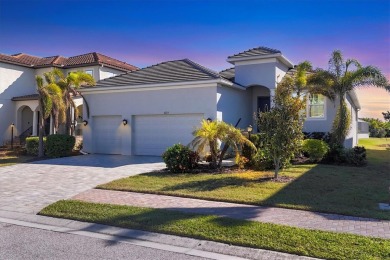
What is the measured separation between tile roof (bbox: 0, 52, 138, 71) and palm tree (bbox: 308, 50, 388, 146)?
1801 centimetres

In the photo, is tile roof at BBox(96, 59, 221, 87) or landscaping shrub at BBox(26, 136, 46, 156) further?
landscaping shrub at BBox(26, 136, 46, 156)

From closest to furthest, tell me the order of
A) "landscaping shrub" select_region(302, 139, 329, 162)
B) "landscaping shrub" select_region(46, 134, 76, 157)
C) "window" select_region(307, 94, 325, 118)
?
"landscaping shrub" select_region(302, 139, 329, 162)
"landscaping shrub" select_region(46, 134, 76, 157)
"window" select_region(307, 94, 325, 118)

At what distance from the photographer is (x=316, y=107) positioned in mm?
19844

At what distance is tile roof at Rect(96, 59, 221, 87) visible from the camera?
57.5ft

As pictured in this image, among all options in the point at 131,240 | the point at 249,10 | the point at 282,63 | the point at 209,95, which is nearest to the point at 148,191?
the point at 131,240

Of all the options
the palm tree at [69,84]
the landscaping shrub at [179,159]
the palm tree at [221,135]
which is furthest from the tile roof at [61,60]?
the palm tree at [221,135]

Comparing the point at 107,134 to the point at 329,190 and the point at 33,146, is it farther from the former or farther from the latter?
the point at 329,190

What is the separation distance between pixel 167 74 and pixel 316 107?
9130 mm

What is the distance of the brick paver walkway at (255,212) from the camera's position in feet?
19.6

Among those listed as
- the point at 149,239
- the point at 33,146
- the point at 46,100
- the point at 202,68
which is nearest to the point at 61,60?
the point at 46,100

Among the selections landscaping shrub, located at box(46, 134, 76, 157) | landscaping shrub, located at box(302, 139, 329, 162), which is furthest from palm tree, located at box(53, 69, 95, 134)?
landscaping shrub, located at box(302, 139, 329, 162)

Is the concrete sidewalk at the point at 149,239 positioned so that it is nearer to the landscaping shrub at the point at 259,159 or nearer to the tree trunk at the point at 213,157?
the tree trunk at the point at 213,157

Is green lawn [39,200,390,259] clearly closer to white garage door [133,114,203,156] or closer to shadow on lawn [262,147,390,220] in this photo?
shadow on lawn [262,147,390,220]

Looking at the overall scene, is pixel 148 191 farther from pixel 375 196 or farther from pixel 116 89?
pixel 116 89
